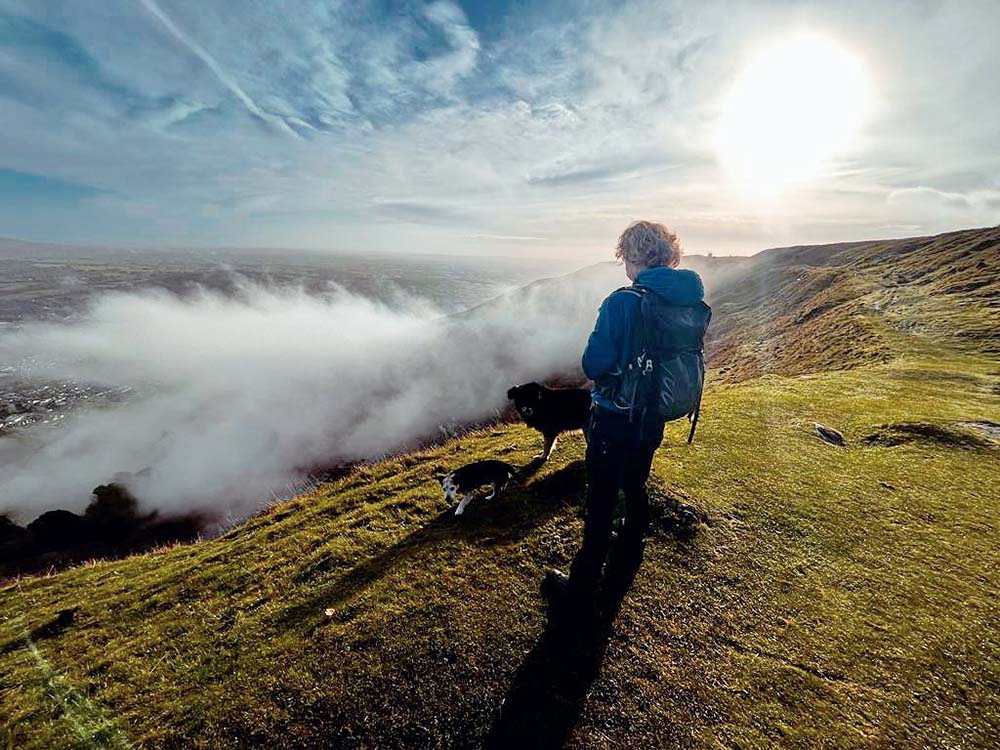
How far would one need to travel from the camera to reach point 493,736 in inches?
204

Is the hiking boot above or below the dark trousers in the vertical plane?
below

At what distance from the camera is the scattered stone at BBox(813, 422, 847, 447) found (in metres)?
15.2

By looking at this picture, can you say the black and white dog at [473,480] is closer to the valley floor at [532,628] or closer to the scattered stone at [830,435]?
the valley floor at [532,628]

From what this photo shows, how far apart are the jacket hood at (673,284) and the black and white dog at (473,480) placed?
656cm

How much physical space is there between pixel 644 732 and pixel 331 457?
78.0 metres

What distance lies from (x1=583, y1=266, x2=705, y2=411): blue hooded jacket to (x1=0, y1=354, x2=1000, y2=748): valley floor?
4.36 metres

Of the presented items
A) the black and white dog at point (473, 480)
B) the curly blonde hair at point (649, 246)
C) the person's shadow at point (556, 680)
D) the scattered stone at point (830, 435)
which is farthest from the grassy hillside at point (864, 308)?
the person's shadow at point (556, 680)

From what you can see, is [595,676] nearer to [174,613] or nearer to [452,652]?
[452,652]

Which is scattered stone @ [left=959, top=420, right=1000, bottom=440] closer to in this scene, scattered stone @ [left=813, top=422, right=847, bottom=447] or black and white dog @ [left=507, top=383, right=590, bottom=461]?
scattered stone @ [left=813, top=422, right=847, bottom=447]

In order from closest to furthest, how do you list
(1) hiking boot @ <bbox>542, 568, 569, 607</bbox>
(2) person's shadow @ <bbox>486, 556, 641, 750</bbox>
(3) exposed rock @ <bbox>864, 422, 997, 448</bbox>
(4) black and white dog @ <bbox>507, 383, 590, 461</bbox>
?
1. (2) person's shadow @ <bbox>486, 556, 641, 750</bbox>
2. (1) hiking boot @ <bbox>542, 568, 569, 607</bbox>
3. (4) black and white dog @ <bbox>507, 383, 590, 461</bbox>
4. (3) exposed rock @ <bbox>864, 422, 997, 448</bbox>

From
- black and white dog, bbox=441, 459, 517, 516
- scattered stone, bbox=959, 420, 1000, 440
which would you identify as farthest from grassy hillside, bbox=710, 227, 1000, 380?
black and white dog, bbox=441, 459, 517, 516

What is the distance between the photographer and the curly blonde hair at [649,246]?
223 inches

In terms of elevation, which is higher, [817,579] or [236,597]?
[817,579]

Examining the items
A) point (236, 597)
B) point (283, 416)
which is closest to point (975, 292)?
point (236, 597)
